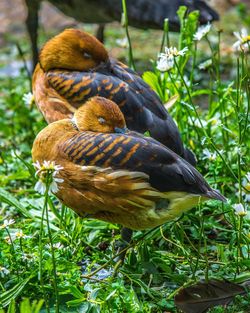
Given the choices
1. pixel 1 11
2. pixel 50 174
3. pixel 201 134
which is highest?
pixel 50 174

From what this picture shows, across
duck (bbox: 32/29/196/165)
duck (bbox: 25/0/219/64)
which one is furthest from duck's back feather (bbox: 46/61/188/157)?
duck (bbox: 25/0/219/64)

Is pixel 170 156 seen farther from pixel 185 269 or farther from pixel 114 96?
pixel 114 96

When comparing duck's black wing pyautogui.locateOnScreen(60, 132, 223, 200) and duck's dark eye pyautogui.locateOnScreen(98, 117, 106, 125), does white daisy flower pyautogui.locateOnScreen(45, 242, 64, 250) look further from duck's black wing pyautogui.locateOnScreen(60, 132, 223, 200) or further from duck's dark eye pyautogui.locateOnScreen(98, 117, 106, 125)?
duck's dark eye pyautogui.locateOnScreen(98, 117, 106, 125)

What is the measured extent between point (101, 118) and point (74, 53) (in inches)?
39.3

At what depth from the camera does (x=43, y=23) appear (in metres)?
9.18

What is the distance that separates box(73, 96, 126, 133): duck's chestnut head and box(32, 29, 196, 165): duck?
1.55ft

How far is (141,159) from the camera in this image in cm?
310

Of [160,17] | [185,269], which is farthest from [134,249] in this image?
[160,17]

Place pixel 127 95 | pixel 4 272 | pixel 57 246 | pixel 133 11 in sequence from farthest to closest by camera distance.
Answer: pixel 133 11 < pixel 127 95 < pixel 57 246 < pixel 4 272

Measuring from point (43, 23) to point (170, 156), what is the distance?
20.8 ft

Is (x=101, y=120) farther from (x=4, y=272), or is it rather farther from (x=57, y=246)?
(x=4, y=272)

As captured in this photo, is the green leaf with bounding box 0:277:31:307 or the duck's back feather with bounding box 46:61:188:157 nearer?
the green leaf with bounding box 0:277:31:307

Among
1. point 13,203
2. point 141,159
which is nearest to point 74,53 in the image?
point 13,203

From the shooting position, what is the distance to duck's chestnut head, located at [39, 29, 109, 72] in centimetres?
425
